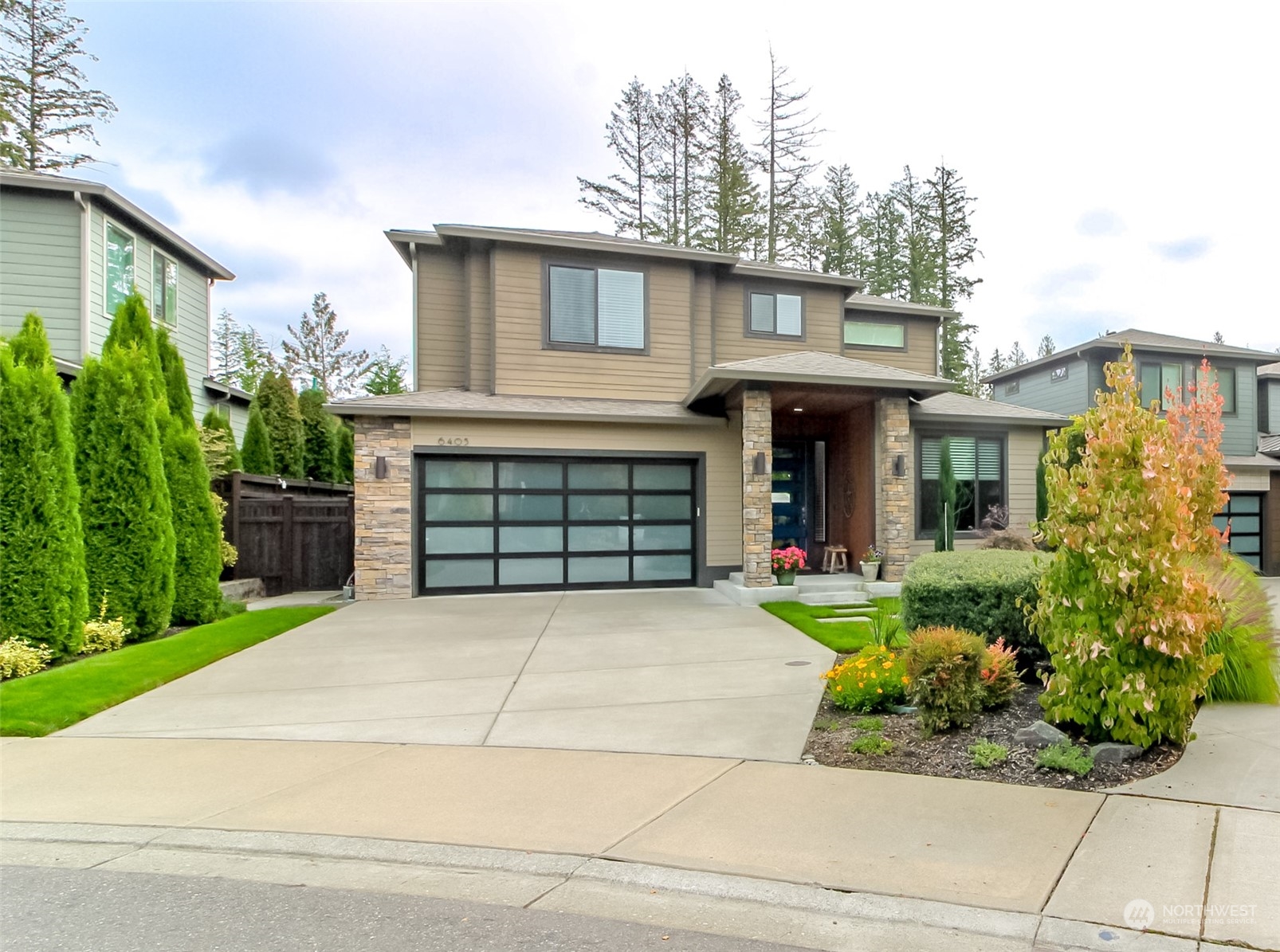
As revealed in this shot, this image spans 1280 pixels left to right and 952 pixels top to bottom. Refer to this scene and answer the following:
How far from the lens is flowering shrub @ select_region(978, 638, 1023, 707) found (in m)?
4.87

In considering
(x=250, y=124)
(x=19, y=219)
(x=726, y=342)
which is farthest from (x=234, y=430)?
(x=726, y=342)

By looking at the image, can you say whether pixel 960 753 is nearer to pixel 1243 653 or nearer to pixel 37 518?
pixel 1243 653

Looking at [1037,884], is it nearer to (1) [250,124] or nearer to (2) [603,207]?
(1) [250,124]

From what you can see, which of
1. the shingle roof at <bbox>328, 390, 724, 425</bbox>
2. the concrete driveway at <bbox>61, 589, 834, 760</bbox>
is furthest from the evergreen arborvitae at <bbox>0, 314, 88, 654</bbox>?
the shingle roof at <bbox>328, 390, 724, 425</bbox>

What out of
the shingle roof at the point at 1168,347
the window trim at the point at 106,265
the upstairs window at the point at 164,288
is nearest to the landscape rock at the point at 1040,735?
the window trim at the point at 106,265

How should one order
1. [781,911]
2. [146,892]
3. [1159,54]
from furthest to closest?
[1159,54]
[146,892]
[781,911]

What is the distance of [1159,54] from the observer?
8172 mm

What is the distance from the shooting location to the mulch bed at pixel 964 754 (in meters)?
3.82

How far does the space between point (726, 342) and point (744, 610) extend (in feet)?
19.9

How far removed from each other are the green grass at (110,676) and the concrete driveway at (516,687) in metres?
0.18

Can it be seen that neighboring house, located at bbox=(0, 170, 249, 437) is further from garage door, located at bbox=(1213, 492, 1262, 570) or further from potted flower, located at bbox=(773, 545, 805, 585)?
garage door, located at bbox=(1213, 492, 1262, 570)

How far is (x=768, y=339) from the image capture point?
548 inches

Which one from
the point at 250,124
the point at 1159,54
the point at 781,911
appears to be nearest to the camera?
the point at 781,911

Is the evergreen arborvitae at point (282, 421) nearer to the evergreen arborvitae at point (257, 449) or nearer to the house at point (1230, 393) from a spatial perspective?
the evergreen arborvitae at point (257, 449)
